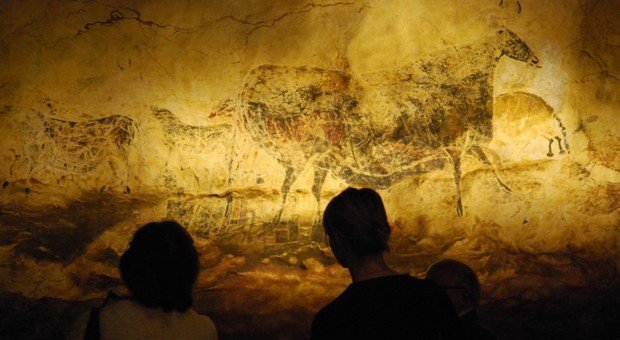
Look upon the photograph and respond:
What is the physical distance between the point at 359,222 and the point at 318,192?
2.89m

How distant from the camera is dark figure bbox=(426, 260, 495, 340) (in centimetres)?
200

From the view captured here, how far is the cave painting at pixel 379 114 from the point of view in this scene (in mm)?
4547

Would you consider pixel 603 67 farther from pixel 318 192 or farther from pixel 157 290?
pixel 157 290

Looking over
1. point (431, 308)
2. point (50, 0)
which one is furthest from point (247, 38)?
point (431, 308)

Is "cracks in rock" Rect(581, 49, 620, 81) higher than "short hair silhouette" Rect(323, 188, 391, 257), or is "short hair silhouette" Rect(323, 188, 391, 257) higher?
"cracks in rock" Rect(581, 49, 620, 81)

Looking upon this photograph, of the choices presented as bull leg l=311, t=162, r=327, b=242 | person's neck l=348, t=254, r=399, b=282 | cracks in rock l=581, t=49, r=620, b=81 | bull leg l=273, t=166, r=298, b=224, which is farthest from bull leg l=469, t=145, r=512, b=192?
person's neck l=348, t=254, r=399, b=282

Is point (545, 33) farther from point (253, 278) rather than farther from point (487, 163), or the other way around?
point (253, 278)

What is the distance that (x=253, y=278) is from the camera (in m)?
4.11

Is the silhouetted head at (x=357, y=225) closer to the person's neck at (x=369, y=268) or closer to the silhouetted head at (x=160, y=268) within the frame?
the person's neck at (x=369, y=268)

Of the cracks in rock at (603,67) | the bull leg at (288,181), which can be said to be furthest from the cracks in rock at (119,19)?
the cracks in rock at (603,67)

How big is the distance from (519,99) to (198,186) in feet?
9.72

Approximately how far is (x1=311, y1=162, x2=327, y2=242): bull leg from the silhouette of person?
2635mm

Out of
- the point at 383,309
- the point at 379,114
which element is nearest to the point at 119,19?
the point at 379,114

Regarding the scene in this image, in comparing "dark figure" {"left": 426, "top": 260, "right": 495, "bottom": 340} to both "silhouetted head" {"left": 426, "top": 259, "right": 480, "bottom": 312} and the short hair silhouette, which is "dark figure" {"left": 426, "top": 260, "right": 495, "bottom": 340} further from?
the short hair silhouette
